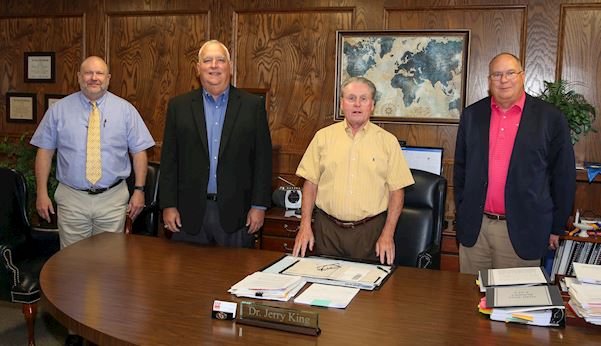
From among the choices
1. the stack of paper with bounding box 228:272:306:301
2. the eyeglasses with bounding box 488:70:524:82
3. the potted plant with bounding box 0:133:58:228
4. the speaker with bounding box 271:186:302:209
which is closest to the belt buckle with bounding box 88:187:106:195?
the potted plant with bounding box 0:133:58:228

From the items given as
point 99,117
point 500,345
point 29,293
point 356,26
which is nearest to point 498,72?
point 500,345

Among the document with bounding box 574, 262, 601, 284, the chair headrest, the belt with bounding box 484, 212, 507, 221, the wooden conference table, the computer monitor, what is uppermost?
the computer monitor

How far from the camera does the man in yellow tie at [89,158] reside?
3.30m

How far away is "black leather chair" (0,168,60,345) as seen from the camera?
306 centimetres

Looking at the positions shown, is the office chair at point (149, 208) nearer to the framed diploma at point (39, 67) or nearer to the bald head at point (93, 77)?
the bald head at point (93, 77)

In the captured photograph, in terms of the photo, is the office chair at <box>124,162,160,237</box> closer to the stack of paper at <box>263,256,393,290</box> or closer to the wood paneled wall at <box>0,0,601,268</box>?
the wood paneled wall at <box>0,0,601,268</box>

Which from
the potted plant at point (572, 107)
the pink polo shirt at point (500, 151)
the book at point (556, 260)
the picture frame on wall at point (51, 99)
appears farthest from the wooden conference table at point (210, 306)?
the picture frame on wall at point (51, 99)

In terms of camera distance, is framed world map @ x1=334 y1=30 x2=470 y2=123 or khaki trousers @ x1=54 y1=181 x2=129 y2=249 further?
framed world map @ x1=334 y1=30 x2=470 y2=123

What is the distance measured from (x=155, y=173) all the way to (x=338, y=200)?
168 cm

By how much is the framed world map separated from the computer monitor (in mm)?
301

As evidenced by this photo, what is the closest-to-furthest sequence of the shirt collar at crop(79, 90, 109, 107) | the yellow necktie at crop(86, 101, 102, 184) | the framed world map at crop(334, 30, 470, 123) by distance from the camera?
the yellow necktie at crop(86, 101, 102, 184) < the shirt collar at crop(79, 90, 109, 107) < the framed world map at crop(334, 30, 470, 123)

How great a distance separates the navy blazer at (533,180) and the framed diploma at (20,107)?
3959 mm

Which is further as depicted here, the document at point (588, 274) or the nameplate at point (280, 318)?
the document at point (588, 274)

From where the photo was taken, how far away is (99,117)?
336cm
